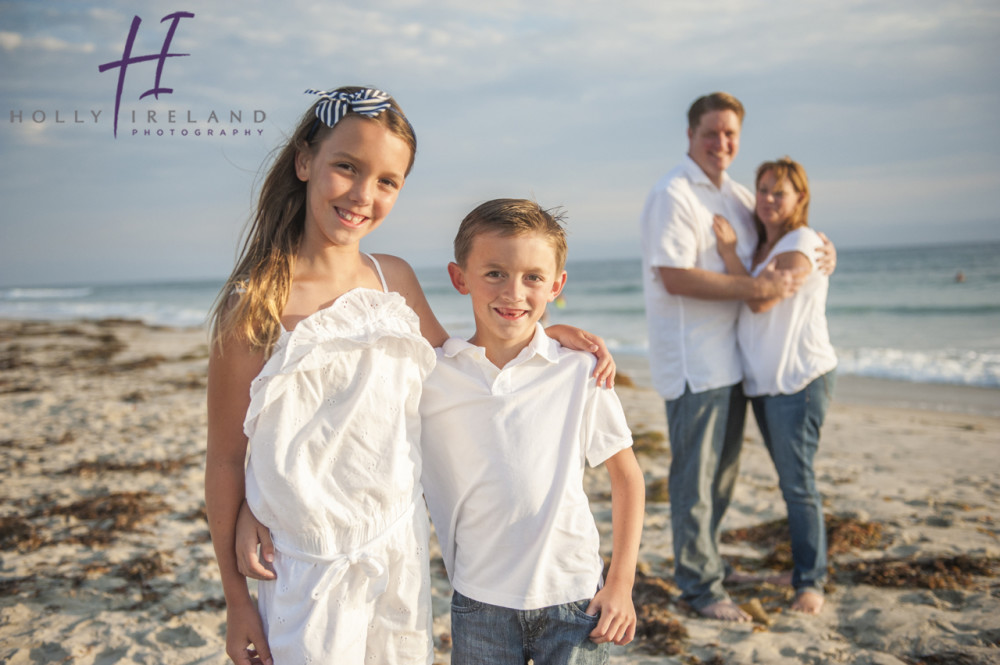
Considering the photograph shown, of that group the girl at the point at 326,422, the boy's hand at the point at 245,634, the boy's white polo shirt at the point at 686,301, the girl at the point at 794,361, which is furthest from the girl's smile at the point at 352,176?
the girl at the point at 794,361

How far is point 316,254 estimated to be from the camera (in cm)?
183

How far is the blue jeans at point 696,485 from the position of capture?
3.34 metres

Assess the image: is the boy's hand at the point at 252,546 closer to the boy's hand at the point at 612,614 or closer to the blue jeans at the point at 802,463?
the boy's hand at the point at 612,614

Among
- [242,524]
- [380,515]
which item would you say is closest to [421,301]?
[380,515]

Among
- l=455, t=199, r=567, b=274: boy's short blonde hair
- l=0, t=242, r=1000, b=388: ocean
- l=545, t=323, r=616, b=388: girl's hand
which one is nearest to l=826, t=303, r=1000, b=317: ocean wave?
l=0, t=242, r=1000, b=388: ocean

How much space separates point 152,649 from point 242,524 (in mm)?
2006

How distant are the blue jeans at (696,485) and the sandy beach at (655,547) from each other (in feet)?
0.59

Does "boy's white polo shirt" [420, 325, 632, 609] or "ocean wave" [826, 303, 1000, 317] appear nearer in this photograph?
"boy's white polo shirt" [420, 325, 632, 609]

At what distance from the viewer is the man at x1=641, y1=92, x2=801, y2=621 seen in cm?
333

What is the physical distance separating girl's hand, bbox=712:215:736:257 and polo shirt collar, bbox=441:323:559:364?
188 cm

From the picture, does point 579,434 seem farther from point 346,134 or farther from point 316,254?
point 346,134

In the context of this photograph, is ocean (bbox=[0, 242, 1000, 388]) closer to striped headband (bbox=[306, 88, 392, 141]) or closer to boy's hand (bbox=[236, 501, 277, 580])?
striped headband (bbox=[306, 88, 392, 141])

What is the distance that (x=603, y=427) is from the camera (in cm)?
181

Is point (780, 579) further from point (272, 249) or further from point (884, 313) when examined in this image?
point (884, 313)
